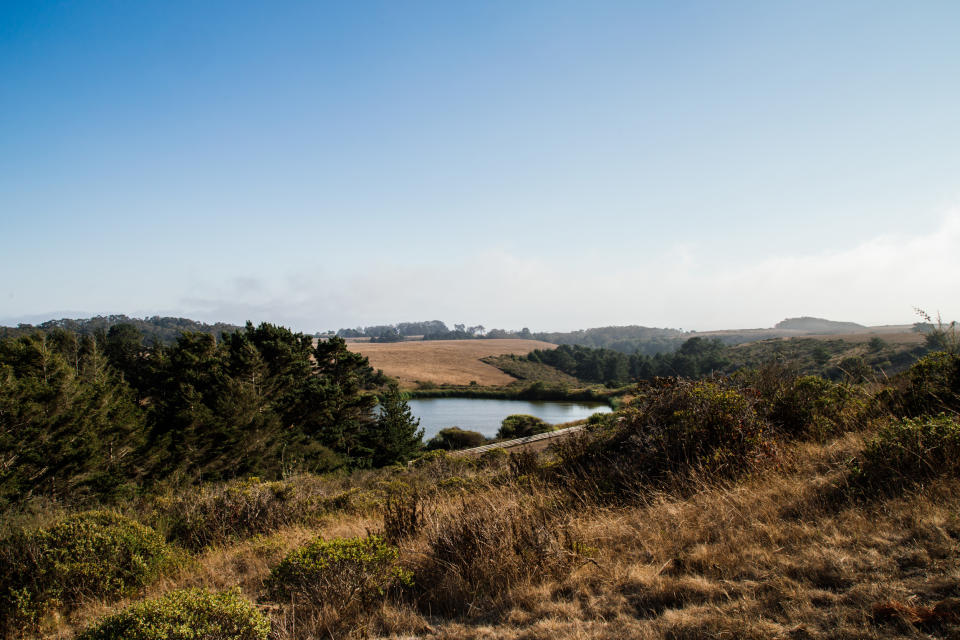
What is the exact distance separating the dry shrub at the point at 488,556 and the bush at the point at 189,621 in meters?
1.26

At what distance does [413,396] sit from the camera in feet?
234

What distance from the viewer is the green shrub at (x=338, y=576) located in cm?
342

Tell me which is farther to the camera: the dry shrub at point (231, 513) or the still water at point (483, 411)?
the still water at point (483, 411)

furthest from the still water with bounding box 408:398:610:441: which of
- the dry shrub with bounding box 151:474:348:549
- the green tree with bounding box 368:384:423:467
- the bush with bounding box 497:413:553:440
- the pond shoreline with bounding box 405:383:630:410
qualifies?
the dry shrub with bounding box 151:474:348:549

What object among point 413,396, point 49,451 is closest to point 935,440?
point 49,451

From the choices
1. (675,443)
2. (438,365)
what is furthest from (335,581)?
(438,365)

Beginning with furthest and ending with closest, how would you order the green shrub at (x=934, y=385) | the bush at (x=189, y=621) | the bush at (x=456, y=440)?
the bush at (x=456, y=440) → the green shrub at (x=934, y=385) → the bush at (x=189, y=621)

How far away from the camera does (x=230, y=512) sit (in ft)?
21.3

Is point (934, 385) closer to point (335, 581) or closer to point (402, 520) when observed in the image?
point (402, 520)

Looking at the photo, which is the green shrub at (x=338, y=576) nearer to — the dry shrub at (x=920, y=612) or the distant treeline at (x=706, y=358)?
the dry shrub at (x=920, y=612)

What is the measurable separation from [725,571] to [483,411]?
5792 centimetres

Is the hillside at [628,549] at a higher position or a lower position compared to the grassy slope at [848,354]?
higher

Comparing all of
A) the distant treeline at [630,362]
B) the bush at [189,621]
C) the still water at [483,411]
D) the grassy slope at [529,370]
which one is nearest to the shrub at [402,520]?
the bush at [189,621]

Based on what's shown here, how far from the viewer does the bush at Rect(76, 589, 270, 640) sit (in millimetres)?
2633
